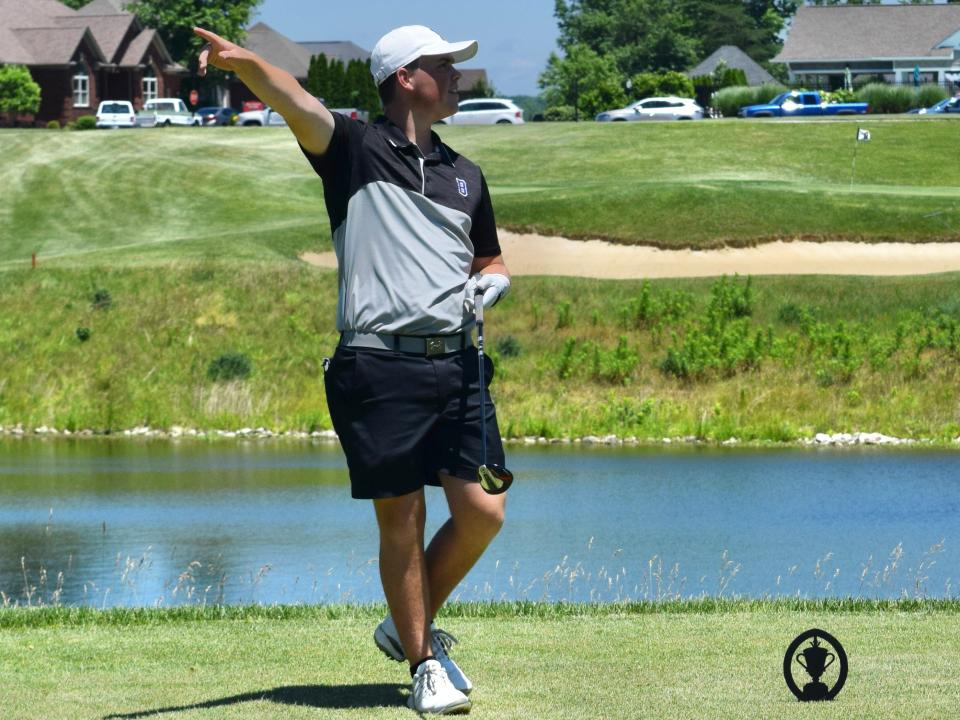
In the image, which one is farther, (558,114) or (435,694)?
(558,114)

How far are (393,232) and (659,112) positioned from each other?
208ft

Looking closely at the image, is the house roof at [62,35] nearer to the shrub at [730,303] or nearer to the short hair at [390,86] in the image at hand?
the shrub at [730,303]

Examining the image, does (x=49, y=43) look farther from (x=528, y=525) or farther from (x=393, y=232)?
(x=393, y=232)

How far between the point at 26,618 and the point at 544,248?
25.9 m

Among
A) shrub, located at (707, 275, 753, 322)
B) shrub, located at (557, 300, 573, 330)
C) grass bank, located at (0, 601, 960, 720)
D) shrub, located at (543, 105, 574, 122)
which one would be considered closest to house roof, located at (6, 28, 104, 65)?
shrub, located at (543, 105, 574, 122)

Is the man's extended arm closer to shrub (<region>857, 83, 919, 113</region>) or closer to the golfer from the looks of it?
the golfer

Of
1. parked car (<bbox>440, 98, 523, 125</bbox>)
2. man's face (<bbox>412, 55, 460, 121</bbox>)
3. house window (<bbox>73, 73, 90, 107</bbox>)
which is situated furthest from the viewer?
house window (<bbox>73, 73, 90, 107</bbox>)

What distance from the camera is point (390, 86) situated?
6.23m

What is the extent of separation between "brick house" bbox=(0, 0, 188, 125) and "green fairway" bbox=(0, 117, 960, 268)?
20256mm

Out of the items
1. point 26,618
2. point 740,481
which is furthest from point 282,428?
point 26,618

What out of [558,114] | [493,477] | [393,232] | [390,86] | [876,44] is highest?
[390,86]

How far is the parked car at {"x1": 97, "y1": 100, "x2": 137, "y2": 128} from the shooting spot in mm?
69312

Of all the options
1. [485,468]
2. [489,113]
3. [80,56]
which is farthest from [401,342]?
[80,56]

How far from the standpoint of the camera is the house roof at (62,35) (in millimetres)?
77500
